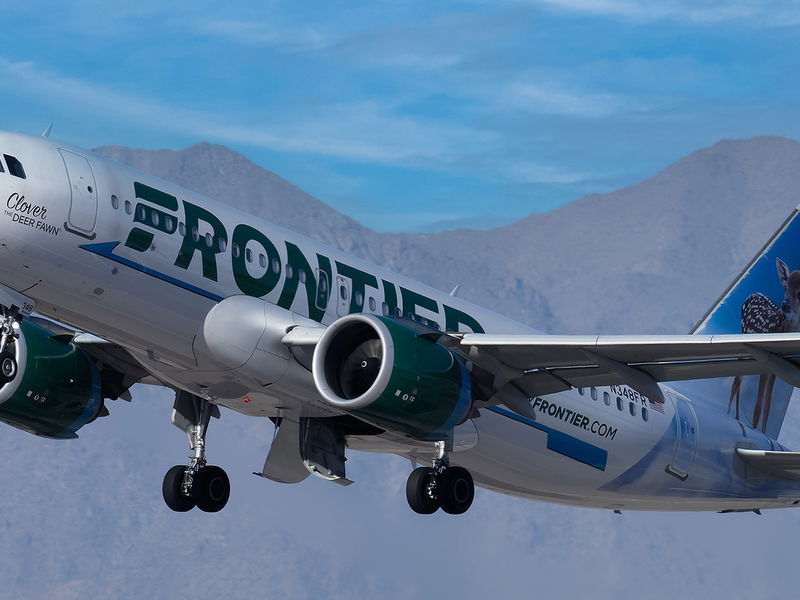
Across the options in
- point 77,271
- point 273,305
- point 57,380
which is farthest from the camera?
point 57,380

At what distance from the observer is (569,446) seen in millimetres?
32844

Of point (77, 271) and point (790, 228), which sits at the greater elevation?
point (790, 228)

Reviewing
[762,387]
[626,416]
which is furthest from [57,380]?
[762,387]

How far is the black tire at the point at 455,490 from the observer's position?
30438mm

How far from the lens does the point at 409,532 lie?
200 m

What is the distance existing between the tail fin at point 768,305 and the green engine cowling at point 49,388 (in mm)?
16072

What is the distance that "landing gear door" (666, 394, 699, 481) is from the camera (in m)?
35.1

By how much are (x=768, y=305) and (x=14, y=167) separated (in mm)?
22128

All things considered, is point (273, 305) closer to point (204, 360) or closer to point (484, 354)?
point (204, 360)

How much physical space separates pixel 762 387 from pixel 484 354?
1343 centimetres

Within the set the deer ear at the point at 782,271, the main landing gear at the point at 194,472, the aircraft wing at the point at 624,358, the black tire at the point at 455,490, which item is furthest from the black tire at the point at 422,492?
the deer ear at the point at 782,271

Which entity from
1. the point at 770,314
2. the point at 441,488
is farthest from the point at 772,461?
the point at 441,488

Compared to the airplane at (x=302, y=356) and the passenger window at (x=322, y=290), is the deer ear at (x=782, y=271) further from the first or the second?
the passenger window at (x=322, y=290)

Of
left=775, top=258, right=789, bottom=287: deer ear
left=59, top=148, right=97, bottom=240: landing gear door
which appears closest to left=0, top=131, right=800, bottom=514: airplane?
left=59, top=148, right=97, bottom=240: landing gear door
